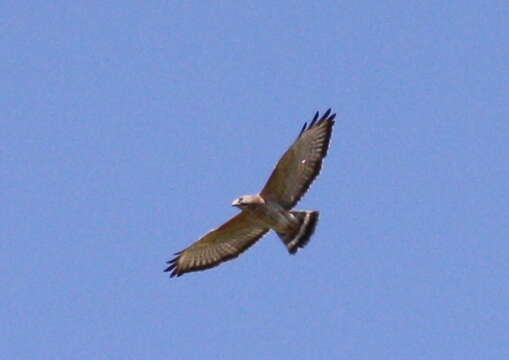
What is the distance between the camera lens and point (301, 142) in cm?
2039

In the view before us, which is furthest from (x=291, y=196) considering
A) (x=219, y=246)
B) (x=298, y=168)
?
(x=219, y=246)

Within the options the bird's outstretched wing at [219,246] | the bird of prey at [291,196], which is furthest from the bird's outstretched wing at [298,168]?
the bird's outstretched wing at [219,246]

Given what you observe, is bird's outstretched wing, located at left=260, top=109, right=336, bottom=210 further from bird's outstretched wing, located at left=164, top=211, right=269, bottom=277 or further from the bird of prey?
bird's outstretched wing, located at left=164, top=211, right=269, bottom=277

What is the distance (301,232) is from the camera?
20516 millimetres

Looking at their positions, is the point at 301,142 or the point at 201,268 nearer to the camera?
the point at 301,142

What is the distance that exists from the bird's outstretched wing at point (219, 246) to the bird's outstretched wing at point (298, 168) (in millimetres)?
648

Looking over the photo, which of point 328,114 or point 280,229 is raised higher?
point 328,114

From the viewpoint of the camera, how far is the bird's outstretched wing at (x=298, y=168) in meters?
20.2

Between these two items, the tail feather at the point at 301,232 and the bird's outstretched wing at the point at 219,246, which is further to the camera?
the bird's outstretched wing at the point at 219,246

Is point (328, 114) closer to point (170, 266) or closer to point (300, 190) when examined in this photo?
point (300, 190)

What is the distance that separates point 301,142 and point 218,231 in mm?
1823

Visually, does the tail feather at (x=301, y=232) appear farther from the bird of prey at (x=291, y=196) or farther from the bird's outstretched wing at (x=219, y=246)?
the bird's outstretched wing at (x=219, y=246)

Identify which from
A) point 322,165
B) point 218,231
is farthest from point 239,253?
point 322,165

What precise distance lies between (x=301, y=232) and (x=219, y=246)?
4.95 ft
